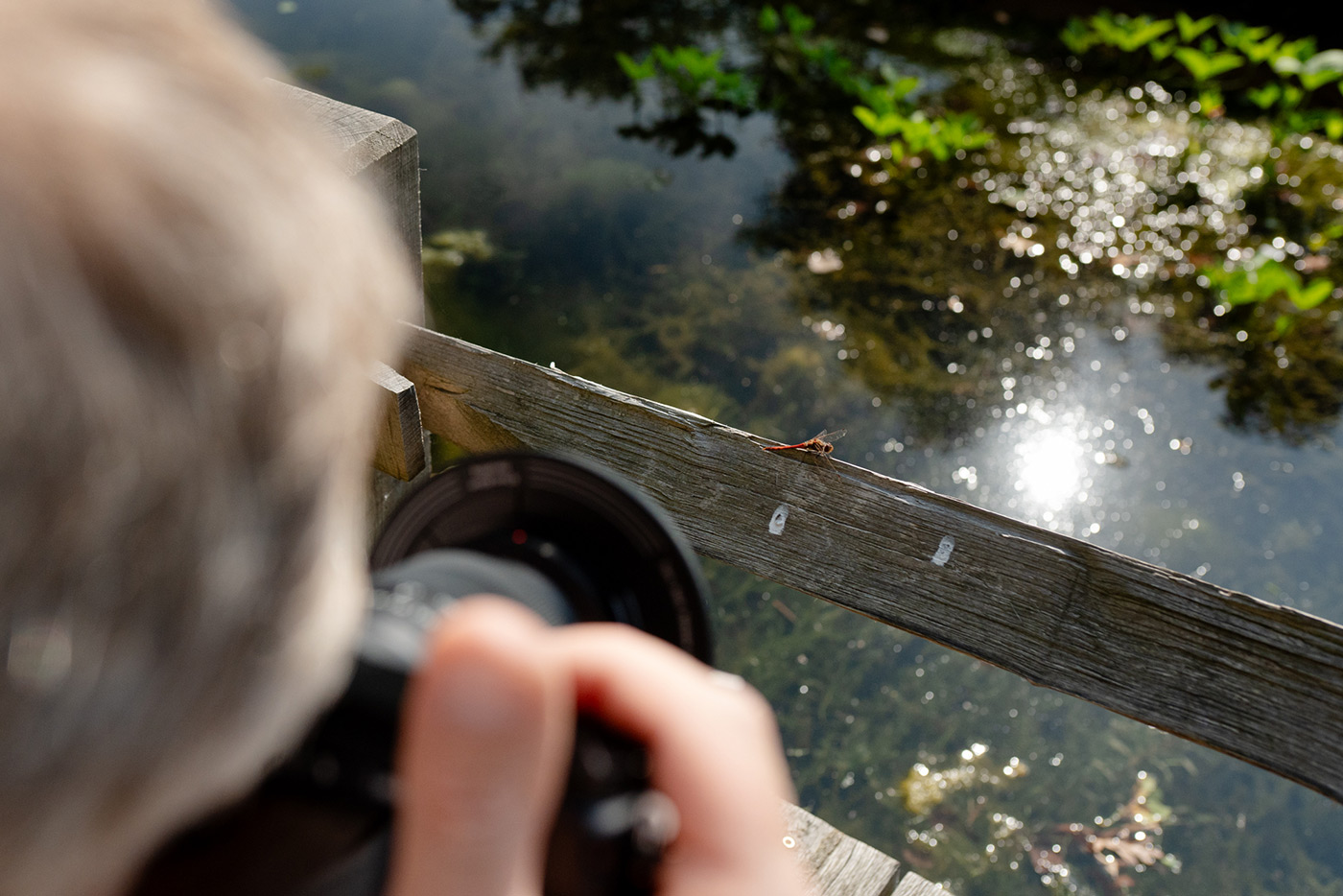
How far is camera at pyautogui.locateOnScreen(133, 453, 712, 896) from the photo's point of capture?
0.47 m

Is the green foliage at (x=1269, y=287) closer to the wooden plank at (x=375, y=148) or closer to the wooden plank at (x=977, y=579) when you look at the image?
the wooden plank at (x=977, y=579)

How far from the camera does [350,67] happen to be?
4.38m

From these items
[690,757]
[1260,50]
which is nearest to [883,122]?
[1260,50]

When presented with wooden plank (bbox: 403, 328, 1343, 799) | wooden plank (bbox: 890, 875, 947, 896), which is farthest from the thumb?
wooden plank (bbox: 890, 875, 947, 896)

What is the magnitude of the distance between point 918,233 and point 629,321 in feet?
4.63

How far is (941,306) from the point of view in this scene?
3414mm

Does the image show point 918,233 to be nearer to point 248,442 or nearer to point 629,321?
point 629,321

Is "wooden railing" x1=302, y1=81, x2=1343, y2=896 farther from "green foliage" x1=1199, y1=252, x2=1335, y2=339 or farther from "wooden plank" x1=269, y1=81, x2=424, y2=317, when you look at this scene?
"green foliage" x1=1199, y1=252, x2=1335, y2=339

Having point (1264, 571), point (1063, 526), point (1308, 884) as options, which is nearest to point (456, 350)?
point (1063, 526)

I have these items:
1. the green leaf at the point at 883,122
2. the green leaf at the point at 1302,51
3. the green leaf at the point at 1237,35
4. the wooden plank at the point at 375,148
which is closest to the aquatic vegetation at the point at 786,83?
the green leaf at the point at 883,122

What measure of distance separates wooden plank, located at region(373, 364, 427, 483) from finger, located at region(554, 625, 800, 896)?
795 millimetres

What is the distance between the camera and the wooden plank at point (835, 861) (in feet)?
4.13

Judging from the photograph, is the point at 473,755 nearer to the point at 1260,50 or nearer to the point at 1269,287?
the point at 1269,287

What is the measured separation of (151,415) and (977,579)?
102 centimetres
